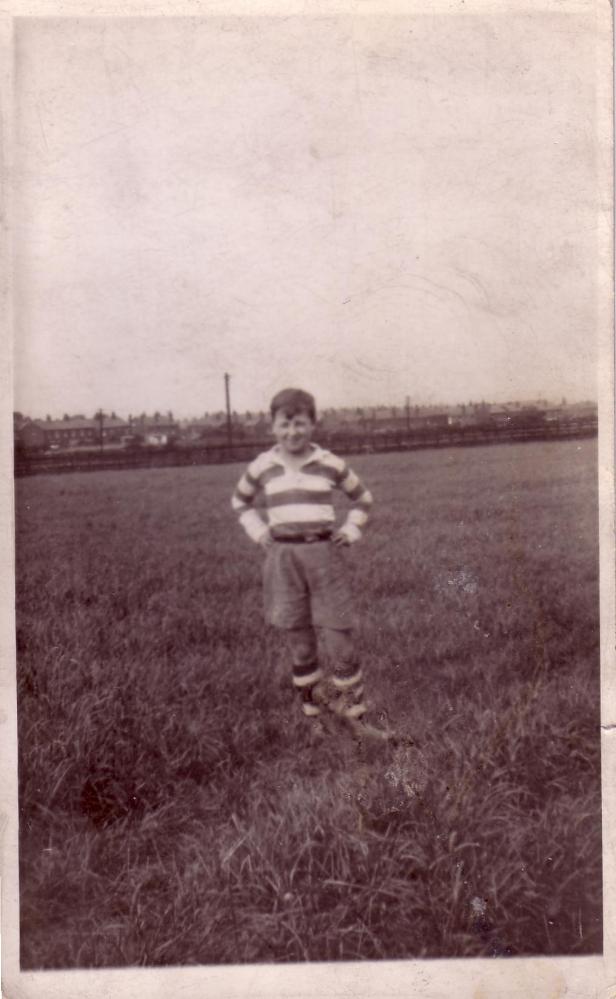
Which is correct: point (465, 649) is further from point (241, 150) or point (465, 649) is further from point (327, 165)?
point (241, 150)

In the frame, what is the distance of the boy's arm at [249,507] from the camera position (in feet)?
8.16

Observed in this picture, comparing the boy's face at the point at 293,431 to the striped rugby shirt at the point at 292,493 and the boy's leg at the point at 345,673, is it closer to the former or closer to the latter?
the striped rugby shirt at the point at 292,493

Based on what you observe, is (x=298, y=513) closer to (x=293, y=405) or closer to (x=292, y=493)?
(x=292, y=493)

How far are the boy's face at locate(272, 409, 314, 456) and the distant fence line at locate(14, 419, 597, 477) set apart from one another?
5 centimetres

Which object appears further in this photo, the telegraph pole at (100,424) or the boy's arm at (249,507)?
the telegraph pole at (100,424)

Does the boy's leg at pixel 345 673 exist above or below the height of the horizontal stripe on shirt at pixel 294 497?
below

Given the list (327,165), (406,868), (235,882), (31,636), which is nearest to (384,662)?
(406,868)

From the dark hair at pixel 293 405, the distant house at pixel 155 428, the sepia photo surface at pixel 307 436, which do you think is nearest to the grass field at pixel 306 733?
the sepia photo surface at pixel 307 436

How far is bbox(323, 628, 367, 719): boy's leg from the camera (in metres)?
2.55

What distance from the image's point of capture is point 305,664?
2.56m

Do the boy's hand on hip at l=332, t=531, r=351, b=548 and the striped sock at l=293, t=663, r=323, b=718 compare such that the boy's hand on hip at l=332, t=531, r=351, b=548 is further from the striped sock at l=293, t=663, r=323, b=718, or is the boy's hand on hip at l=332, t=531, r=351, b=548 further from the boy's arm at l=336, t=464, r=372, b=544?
the striped sock at l=293, t=663, r=323, b=718

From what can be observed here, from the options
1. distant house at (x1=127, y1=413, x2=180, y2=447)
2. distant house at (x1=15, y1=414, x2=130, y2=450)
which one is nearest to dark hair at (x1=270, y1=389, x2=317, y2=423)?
distant house at (x1=127, y1=413, x2=180, y2=447)

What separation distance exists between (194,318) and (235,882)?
6.46 feet

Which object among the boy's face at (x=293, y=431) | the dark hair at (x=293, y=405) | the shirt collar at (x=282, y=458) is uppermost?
the dark hair at (x=293, y=405)
